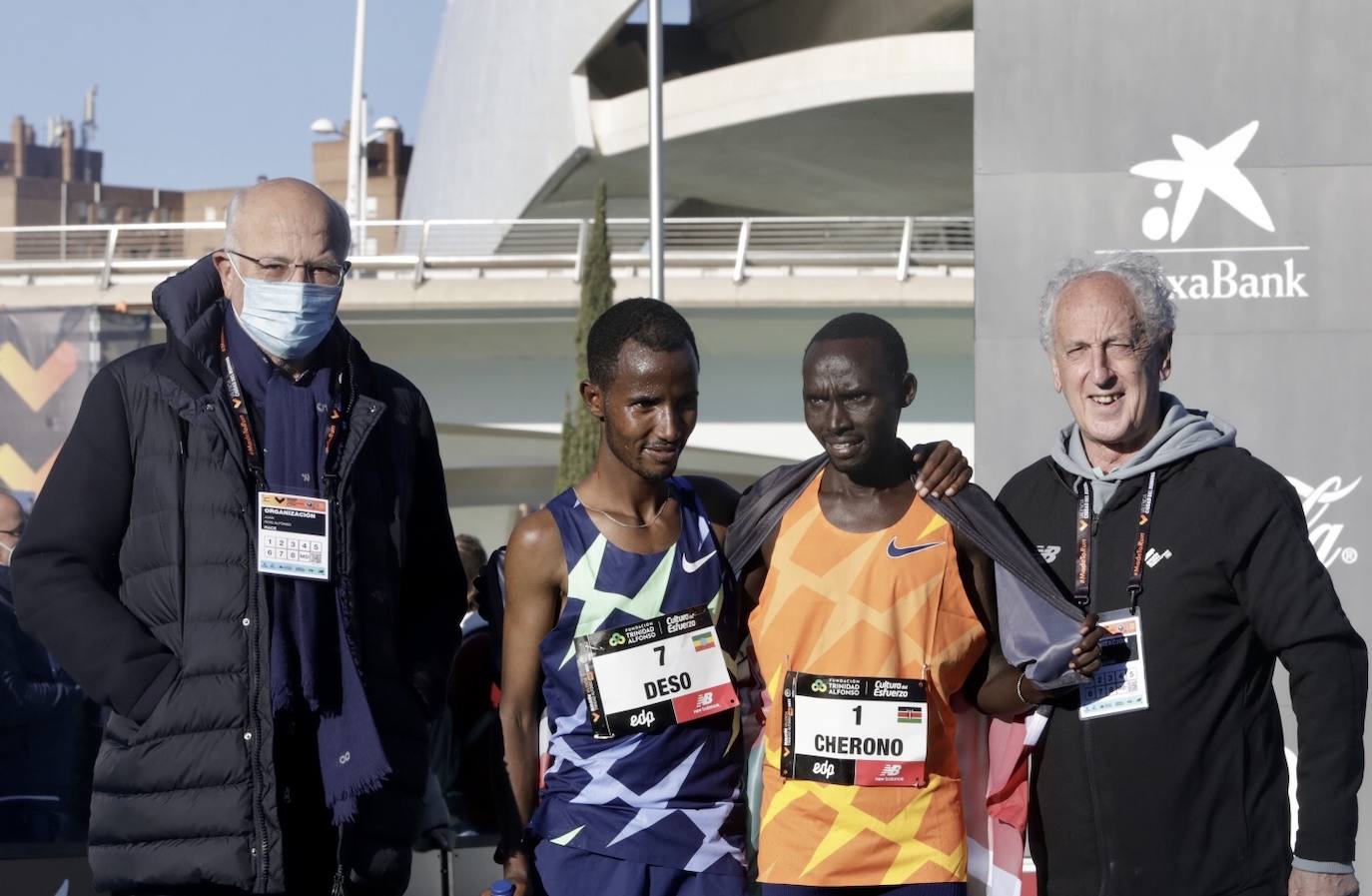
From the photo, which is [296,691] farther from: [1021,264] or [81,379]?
[81,379]

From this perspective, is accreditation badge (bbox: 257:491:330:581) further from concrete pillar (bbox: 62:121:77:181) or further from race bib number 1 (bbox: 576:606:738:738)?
concrete pillar (bbox: 62:121:77:181)

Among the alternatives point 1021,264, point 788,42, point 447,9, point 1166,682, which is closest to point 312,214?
point 1166,682

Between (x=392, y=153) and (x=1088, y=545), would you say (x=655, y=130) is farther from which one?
(x=392, y=153)

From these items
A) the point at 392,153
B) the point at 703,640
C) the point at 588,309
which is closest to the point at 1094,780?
the point at 703,640

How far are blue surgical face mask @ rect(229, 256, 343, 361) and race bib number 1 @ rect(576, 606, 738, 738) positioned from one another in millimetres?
835

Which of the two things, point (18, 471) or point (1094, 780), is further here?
point (18, 471)

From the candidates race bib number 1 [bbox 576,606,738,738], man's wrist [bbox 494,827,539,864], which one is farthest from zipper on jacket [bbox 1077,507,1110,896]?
man's wrist [bbox 494,827,539,864]

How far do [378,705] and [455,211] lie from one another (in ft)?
120

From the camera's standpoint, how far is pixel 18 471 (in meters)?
11.3

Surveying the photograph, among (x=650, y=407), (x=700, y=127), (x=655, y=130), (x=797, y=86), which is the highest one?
(x=797, y=86)

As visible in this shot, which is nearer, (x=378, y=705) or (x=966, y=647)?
(x=378, y=705)

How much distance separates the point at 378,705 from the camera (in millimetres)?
3244

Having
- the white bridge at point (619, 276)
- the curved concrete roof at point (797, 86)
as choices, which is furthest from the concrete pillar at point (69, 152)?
the white bridge at point (619, 276)

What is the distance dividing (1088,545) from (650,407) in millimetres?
946
